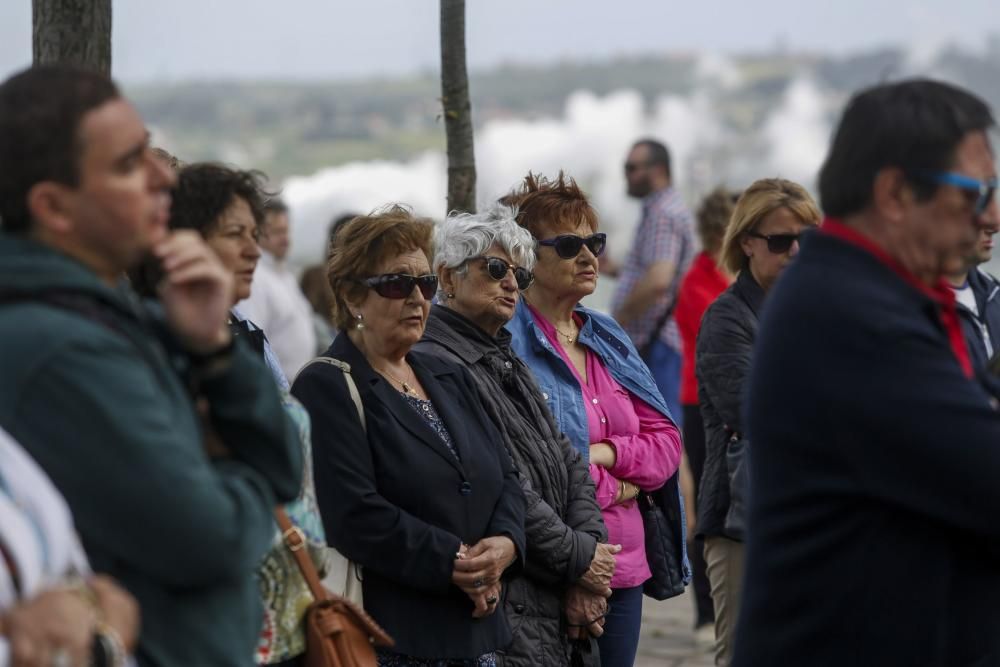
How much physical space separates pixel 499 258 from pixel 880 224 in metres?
2.51

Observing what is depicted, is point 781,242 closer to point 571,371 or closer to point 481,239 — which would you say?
point 571,371

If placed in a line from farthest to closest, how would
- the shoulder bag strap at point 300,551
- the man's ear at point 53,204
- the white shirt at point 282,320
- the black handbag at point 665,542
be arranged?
1. the white shirt at point 282,320
2. the black handbag at point 665,542
3. the shoulder bag strap at point 300,551
4. the man's ear at point 53,204

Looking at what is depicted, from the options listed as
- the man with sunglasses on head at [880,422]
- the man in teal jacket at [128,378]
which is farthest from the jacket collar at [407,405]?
the man in teal jacket at [128,378]

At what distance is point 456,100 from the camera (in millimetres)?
5840

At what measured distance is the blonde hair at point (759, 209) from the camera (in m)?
5.56

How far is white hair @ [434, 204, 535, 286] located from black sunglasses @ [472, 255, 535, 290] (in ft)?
0.07

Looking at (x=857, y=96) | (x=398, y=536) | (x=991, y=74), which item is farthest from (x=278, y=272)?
(x=991, y=74)

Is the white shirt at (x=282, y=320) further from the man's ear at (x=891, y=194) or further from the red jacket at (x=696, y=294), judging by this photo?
the man's ear at (x=891, y=194)

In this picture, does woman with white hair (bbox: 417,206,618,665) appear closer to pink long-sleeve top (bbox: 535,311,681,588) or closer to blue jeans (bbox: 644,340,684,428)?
pink long-sleeve top (bbox: 535,311,681,588)

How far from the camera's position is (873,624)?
99.6 inches

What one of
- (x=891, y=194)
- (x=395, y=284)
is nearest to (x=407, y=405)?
(x=395, y=284)

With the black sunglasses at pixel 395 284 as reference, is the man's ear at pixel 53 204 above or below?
above

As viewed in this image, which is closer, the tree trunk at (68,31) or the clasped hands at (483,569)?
the clasped hands at (483,569)

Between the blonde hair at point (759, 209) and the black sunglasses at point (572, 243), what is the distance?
20.4 inches
